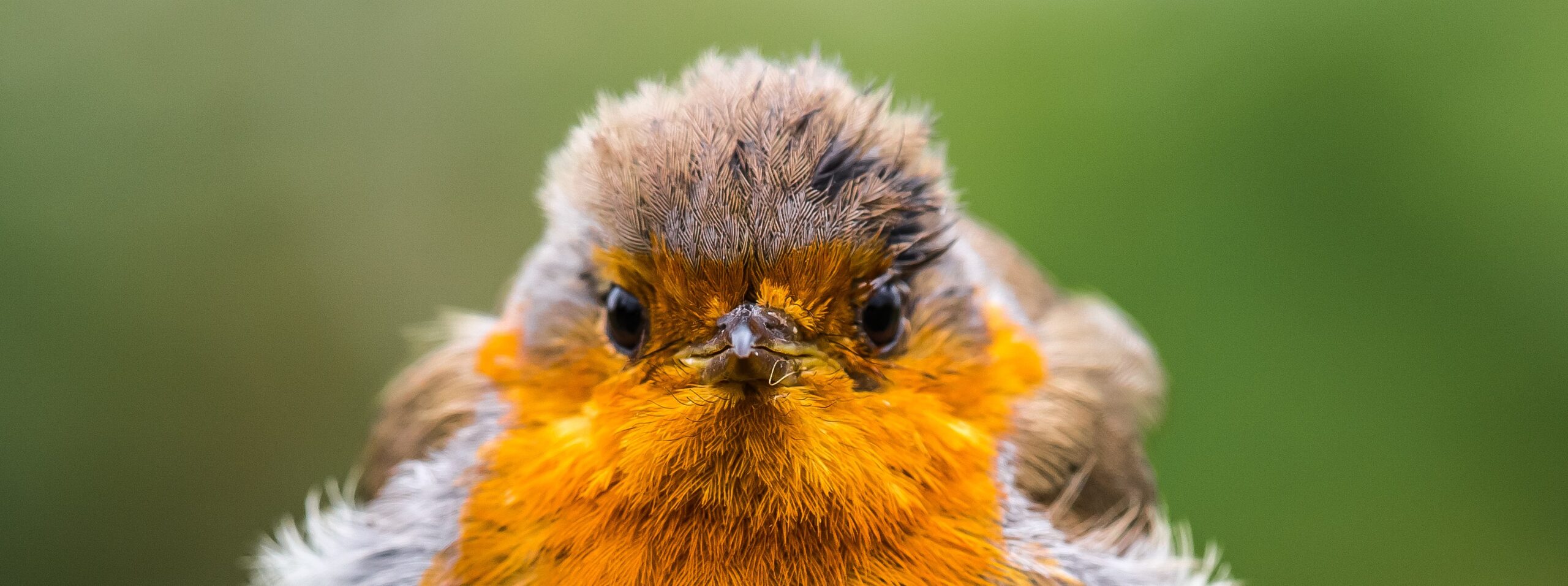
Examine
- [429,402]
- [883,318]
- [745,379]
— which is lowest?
[745,379]

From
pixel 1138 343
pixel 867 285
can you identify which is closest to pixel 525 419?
pixel 867 285

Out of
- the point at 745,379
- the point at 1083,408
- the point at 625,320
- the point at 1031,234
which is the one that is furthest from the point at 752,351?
the point at 1031,234

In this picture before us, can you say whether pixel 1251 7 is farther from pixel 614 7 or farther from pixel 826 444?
pixel 826 444

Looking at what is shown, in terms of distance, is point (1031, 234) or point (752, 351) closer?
point (752, 351)

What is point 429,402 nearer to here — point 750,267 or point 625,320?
point 625,320

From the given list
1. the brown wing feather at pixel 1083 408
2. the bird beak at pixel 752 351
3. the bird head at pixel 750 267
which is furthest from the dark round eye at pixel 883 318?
the brown wing feather at pixel 1083 408

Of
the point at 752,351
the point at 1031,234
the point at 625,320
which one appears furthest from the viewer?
the point at 1031,234
